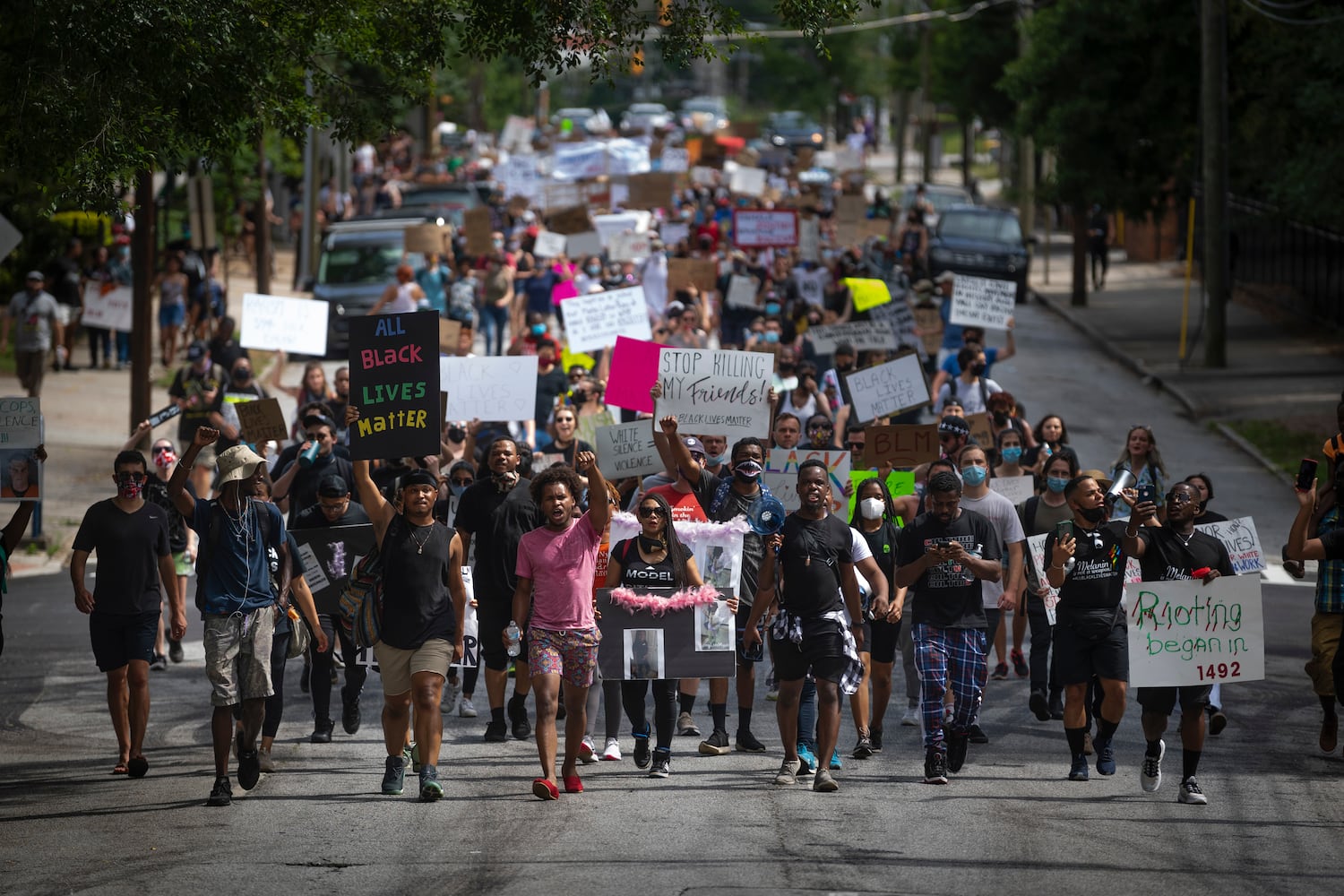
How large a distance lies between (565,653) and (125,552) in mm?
2542

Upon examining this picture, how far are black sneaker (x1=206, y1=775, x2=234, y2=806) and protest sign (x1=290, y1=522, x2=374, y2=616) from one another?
5.35ft

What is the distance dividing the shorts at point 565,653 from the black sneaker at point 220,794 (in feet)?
5.45

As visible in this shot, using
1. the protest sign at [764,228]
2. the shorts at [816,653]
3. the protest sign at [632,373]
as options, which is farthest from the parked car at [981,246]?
the shorts at [816,653]

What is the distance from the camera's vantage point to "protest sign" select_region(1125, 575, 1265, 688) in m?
9.93

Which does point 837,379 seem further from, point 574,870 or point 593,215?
point 593,215

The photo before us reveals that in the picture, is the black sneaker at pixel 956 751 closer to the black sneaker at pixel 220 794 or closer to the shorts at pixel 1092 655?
the shorts at pixel 1092 655

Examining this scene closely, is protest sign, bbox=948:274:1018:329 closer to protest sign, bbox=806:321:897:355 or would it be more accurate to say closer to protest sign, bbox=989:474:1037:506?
A: protest sign, bbox=806:321:897:355

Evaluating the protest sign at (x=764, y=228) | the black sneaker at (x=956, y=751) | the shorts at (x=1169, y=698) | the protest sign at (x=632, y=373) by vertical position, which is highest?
the protest sign at (x=764, y=228)

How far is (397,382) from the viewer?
10.5 meters

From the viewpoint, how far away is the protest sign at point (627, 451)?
42.8 feet

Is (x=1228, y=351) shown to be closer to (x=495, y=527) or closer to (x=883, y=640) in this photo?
(x=883, y=640)

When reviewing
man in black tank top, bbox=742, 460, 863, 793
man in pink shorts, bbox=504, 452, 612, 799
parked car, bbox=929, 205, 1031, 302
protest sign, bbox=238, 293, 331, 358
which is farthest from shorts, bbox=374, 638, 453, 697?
parked car, bbox=929, 205, 1031, 302

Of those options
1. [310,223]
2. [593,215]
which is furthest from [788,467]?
[310,223]

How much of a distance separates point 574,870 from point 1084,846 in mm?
2400
